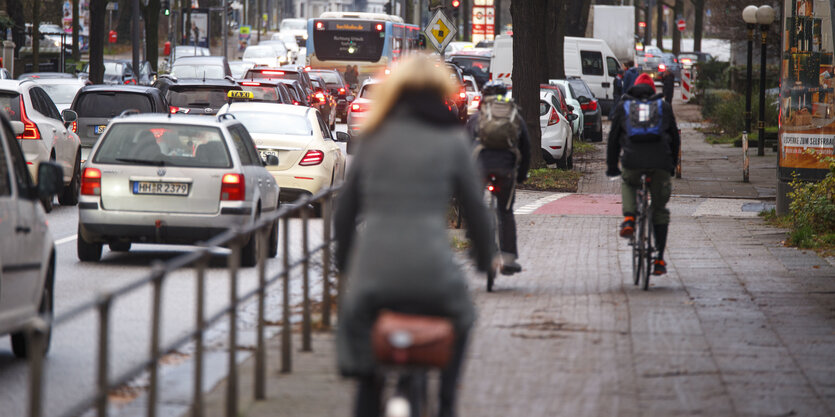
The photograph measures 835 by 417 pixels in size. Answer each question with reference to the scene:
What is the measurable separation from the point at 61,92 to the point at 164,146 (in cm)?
1563

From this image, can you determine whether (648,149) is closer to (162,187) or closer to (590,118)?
(162,187)

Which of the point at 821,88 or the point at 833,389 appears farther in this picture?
the point at 821,88

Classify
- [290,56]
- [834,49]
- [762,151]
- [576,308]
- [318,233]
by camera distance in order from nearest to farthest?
1. [318,233]
2. [576,308]
3. [834,49]
4. [762,151]
5. [290,56]

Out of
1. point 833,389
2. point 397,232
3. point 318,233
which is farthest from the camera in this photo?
point 318,233

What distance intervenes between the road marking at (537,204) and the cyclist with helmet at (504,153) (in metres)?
7.18

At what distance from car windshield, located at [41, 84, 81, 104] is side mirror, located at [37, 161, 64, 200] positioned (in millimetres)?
19774

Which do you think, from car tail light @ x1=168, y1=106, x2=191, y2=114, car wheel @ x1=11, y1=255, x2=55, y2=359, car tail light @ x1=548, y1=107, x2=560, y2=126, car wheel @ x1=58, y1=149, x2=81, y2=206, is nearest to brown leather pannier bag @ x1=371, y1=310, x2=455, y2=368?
car wheel @ x1=11, y1=255, x2=55, y2=359

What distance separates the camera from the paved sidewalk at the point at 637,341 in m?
6.70

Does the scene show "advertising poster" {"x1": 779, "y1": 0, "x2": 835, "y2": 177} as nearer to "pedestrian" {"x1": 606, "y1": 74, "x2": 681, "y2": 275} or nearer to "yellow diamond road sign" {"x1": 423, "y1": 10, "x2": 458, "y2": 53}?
"pedestrian" {"x1": 606, "y1": 74, "x2": 681, "y2": 275}

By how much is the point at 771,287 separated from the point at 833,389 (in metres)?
3.81

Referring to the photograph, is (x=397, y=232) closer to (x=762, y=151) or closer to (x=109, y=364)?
(x=109, y=364)

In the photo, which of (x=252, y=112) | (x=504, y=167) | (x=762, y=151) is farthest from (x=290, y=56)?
(x=504, y=167)

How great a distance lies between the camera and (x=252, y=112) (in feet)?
59.0

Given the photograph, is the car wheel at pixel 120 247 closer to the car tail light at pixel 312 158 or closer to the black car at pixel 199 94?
the car tail light at pixel 312 158
